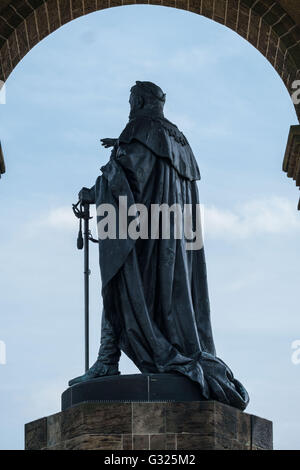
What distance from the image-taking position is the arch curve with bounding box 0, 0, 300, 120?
47.1 ft

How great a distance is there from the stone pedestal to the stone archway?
376 cm

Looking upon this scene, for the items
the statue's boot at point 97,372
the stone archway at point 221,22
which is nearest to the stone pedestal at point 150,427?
the statue's boot at point 97,372

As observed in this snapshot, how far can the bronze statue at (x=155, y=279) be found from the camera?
471 inches

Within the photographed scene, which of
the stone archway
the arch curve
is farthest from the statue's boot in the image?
the arch curve

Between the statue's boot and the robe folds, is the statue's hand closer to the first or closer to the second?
the robe folds

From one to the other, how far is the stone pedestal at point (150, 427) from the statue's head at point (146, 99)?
315 centimetres

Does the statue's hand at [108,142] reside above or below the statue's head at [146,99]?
below

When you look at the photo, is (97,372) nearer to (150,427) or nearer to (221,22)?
(150,427)

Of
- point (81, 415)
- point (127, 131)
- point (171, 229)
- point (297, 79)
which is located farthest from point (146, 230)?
point (297, 79)

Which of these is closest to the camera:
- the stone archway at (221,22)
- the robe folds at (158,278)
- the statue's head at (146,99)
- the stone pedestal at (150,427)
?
the stone pedestal at (150,427)

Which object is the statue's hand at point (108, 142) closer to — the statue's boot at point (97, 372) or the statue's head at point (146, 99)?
the statue's head at point (146, 99)

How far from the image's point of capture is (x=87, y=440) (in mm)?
11242

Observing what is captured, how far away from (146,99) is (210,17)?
97.6 inches
